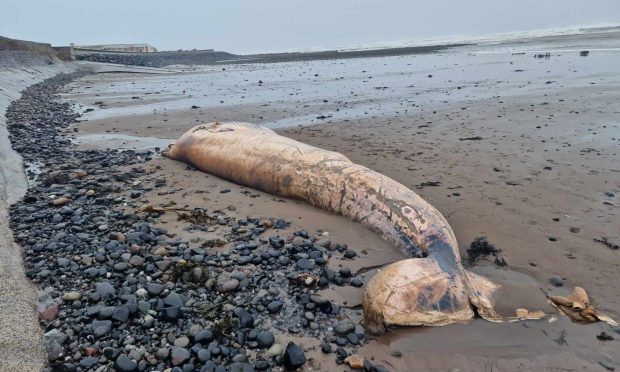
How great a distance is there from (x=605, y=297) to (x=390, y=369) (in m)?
1.91

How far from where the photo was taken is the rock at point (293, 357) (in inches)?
104

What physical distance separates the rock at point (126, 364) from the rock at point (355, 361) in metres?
1.30

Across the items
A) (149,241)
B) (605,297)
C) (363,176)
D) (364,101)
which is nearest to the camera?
(605,297)

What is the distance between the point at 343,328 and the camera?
2945mm

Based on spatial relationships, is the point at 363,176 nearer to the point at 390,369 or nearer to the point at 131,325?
the point at 390,369

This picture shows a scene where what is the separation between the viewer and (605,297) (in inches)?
129

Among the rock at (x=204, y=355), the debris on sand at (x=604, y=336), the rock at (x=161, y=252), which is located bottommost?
the debris on sand at (x=604, y=336)

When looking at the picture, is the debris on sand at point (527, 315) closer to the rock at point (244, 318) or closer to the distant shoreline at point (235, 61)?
the rock at point (244, 318)

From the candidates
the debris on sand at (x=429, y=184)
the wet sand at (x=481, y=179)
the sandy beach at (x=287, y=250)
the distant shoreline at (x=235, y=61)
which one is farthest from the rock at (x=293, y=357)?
the distant shoreline at (x=235, y=61)

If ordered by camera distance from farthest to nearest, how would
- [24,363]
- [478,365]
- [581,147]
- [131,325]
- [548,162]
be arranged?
[581,147]
[548,162]
[131,325]
[478,365]
[24,363]

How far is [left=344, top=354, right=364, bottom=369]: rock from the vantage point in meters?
2.64

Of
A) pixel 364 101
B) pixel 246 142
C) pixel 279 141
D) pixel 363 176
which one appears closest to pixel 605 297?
pixel 363 176

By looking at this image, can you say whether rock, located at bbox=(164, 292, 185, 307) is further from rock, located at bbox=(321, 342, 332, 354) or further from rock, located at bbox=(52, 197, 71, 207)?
rock, located at bbox=(52, 197, 71, 207)

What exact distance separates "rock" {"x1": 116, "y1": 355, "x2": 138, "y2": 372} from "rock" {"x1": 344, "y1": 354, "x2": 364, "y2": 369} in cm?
130
